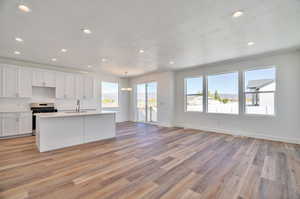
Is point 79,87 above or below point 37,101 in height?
above

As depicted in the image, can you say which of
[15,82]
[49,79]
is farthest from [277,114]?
[15,82]

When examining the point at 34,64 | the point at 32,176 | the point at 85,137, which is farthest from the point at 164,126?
the point at 34,64

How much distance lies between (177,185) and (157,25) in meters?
2.79

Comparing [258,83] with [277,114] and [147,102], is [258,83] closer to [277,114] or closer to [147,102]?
[277,114]

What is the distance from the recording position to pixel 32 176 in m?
2.23

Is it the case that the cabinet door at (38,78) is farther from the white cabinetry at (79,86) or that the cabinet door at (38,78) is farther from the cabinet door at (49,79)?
the white cabinetry at (79,86)

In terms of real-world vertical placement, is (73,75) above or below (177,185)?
above

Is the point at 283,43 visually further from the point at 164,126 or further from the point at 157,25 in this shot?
the point at 164,126

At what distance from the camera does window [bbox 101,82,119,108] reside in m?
7.39

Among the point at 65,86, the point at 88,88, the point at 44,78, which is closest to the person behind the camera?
the point at 44,78

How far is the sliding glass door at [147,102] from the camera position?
7430mm

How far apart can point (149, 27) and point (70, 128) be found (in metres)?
3.35

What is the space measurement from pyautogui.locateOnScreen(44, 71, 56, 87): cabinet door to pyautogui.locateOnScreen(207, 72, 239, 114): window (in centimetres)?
637

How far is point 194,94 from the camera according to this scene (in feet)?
20.2
